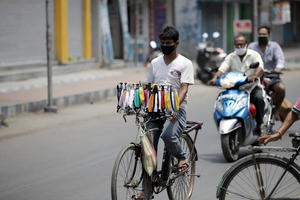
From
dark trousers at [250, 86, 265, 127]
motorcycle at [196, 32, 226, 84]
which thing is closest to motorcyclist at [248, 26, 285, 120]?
dark trousers at [250, 86, 265, 127]

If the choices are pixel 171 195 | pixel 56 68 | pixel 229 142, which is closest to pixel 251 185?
pixel 171 195

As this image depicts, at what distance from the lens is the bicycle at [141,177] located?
5008mm

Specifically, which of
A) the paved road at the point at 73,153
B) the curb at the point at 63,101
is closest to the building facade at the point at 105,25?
the curb at the point at 63,101

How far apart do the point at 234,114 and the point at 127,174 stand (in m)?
2.87

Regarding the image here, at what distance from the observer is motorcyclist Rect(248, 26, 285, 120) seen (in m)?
9.33

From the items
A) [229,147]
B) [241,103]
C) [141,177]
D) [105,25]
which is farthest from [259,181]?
[105,25]

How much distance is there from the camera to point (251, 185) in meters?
4.52

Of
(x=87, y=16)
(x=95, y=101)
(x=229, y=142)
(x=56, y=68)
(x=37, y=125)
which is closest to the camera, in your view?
(x=229, y=142)

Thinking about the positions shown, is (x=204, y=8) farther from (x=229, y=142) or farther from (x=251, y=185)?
(x=251, y=185)

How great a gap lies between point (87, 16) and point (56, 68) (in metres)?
2.71

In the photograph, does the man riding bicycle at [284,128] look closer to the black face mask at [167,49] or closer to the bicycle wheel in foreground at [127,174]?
the bicycle wheel in foreground at [127,174]

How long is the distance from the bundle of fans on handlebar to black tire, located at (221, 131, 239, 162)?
96.7 inches

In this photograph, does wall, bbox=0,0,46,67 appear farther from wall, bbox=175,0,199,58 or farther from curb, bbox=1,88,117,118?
wall, bbox=175,0,199,58

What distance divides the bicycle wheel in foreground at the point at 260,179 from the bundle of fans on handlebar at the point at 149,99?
949 mm
